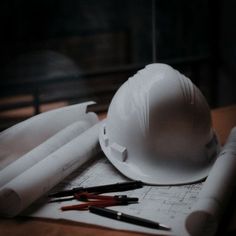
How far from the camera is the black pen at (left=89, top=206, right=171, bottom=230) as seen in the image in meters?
0.62

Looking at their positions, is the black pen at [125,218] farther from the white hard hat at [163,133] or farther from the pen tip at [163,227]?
the white hard hat at [163,133]

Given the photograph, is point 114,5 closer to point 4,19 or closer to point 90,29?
point 90,29

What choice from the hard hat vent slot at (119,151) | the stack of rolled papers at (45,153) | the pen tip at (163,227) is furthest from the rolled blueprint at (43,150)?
the pen tip at (163,227)

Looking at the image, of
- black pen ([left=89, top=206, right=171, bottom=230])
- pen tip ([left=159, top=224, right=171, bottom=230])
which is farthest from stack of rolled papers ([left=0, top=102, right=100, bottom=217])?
pen tip ([left=159, top=224, right=171, bottom=230])

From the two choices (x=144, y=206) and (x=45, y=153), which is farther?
(x=45, y=153)

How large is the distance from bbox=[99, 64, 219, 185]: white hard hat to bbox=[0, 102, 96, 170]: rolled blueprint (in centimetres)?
17

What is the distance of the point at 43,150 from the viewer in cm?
82

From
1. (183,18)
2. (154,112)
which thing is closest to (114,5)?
(183,18)

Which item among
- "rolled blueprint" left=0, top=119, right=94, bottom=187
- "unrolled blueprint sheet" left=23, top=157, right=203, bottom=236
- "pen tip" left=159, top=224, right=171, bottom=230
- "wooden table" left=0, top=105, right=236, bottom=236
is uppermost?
"rolled blueprint" left=0, top=119, right=94, bottom=187

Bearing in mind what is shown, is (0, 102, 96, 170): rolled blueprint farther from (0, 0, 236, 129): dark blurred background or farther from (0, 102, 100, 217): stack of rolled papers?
(0, 0, 236, 129): dark blurred background

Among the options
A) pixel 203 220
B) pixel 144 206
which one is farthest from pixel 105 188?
pixel 203 220

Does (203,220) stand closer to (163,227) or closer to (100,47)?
(163,227)

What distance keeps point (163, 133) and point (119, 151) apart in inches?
3.8

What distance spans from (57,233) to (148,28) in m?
1.26
